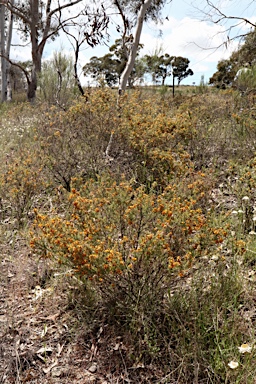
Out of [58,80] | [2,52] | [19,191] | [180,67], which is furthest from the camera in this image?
[180,67]

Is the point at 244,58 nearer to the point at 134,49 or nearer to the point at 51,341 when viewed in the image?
the point at 134,49

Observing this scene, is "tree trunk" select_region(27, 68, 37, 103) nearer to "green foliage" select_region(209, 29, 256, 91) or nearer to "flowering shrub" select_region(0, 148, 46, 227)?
"green foliage" select_region(209, 29, 256, 91)

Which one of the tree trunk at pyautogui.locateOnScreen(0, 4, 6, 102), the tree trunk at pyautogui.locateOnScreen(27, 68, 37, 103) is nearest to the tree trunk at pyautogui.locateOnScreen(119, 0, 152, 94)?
the tree trunk at pyautogui.locateOnScreen(27, 68, 37, 103)

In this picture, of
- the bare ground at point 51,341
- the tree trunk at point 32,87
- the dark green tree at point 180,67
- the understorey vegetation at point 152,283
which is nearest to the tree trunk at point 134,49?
the understorey vegetation at point 152,283

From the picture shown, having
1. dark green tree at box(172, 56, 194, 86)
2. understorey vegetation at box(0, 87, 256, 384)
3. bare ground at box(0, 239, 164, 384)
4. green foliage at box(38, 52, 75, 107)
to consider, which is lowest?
bare ground at box(0, 239, 164, 384)

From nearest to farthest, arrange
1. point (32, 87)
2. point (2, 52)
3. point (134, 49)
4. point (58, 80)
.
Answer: point (134, 49)
point (58, 80)
point (32, 87)
point (2, 52)

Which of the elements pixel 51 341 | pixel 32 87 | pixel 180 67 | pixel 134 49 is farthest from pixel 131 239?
pixel 180 67

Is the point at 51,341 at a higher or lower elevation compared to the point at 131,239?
lower

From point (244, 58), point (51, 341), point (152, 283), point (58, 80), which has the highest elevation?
point (244, 58)

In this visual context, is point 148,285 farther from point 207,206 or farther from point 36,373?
point 207,206

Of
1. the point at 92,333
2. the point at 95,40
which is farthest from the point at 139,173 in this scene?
the point at 95,40

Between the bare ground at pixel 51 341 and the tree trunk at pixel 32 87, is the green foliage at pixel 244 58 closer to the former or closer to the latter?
the bare ground at pixel 51 341

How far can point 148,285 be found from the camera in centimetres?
210

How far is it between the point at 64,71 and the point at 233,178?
20.5 feet
